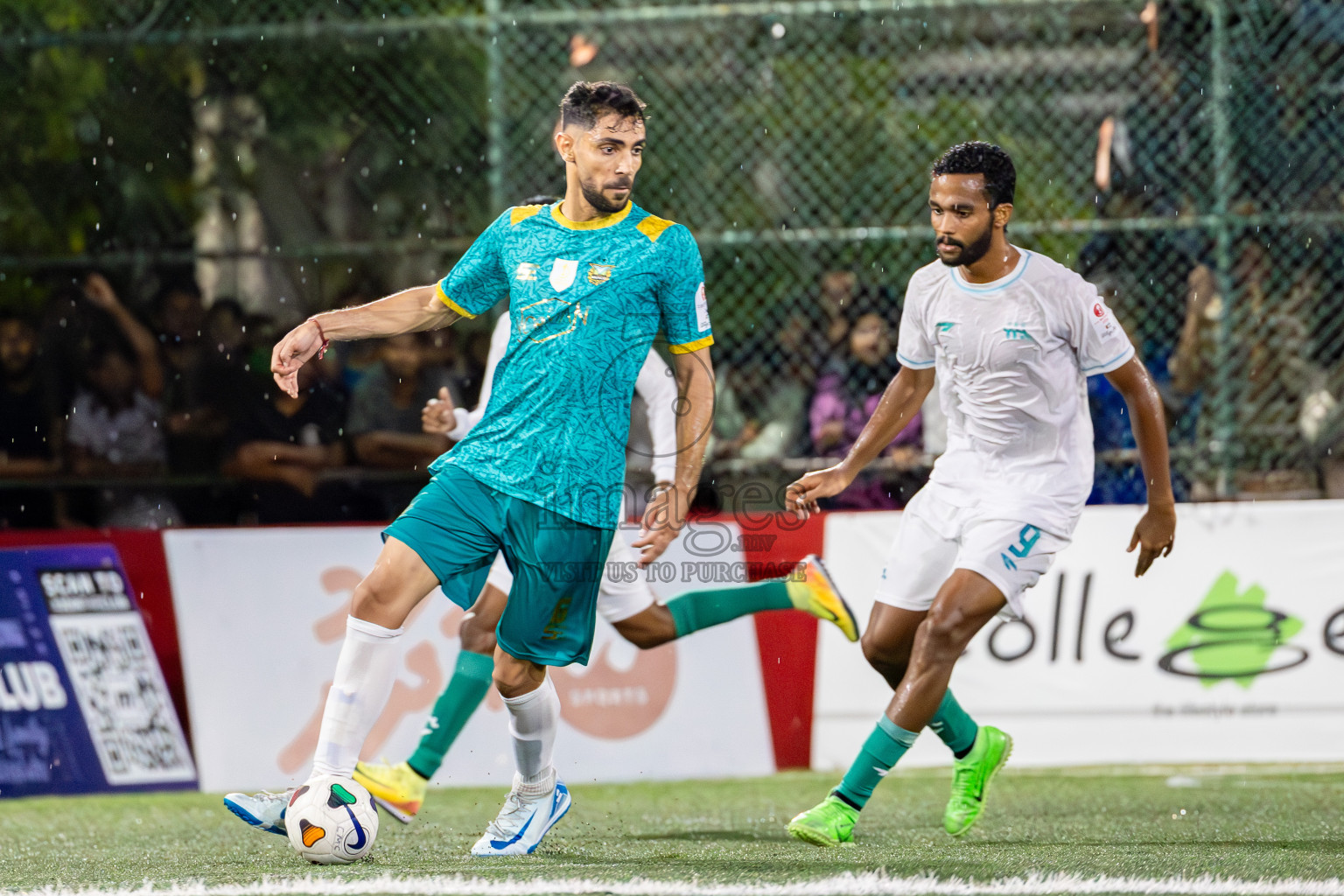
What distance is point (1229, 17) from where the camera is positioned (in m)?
8.01

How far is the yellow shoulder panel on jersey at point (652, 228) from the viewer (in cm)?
461

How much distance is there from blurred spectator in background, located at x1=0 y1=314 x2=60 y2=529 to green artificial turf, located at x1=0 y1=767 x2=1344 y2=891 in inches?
67.6

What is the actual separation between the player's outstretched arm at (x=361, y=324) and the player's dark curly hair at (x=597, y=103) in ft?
2.37

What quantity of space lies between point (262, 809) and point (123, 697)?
335cm

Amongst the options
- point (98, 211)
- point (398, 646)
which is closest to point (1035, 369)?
point (398, 646)

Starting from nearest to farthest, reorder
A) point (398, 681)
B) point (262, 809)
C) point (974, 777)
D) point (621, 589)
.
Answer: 1. point (262, 809)
2. point (974, 777)
3. point (621, 589)
4. point (398, 681)

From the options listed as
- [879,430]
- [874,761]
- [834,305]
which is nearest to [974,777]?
[874,761]

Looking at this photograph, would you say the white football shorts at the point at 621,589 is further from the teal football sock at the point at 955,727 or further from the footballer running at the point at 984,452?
the teal football sock at the point at 955,727

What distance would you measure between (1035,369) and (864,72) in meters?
3.73

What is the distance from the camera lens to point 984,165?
4992 mm

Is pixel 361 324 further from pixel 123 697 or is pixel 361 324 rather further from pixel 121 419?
pixel 121 419

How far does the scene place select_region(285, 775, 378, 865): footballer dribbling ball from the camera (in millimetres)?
4133

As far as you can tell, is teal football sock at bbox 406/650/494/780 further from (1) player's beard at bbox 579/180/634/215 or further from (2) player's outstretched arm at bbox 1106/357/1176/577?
(2) player's outstretched arm at bbox 1106/357/1176/577

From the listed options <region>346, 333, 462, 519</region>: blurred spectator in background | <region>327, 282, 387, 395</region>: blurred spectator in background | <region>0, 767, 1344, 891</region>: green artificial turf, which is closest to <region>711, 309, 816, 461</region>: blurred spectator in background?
<region>346, 333, 462, 519</region>: blurred spectator in background
